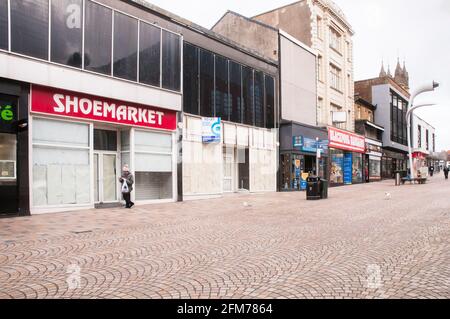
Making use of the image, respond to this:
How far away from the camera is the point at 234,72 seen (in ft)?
66.2

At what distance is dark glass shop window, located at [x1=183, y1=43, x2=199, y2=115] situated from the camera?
17109 mm

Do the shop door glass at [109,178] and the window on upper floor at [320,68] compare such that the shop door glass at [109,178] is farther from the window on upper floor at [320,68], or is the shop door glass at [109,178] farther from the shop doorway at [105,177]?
the window on upper floor at [320,68]

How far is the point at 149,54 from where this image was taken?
50.9 feet

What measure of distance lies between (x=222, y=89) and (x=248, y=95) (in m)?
2.57

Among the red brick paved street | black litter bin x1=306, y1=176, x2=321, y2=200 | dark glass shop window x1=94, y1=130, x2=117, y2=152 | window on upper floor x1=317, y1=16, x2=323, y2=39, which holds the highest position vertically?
window on upper floor x1=317, y1=16, x2=323, y2=39

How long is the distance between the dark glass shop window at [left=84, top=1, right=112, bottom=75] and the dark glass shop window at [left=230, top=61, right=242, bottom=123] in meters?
7.69

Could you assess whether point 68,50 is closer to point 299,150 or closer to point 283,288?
point 283,288

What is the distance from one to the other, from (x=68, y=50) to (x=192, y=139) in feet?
22.5

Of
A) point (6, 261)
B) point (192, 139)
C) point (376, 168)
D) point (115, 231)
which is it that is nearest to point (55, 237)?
point (115, 231)

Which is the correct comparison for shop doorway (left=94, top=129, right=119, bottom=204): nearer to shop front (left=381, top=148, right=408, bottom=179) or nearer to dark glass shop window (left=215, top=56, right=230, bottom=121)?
dark glass shop window (left=215, top=56, right=230, bottom=121)

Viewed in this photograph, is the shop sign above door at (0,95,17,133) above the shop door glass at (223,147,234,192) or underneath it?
above

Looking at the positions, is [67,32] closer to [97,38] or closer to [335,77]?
[97,38]

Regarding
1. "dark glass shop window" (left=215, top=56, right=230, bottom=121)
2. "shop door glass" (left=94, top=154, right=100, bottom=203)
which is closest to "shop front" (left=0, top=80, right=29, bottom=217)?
"shop door glass" (left=94, top=154, right=100, bottom=203)

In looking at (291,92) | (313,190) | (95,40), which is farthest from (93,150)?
(291,92)
